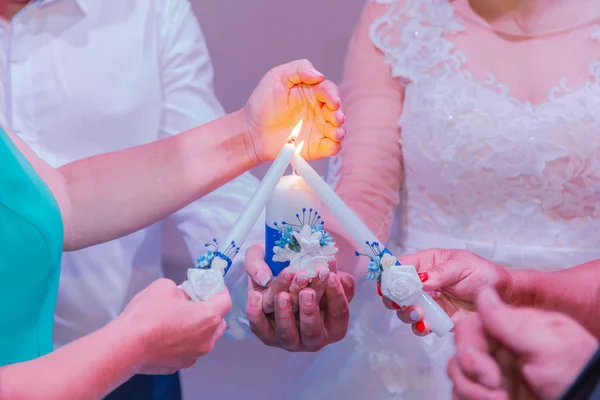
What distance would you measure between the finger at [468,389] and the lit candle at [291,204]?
0.51 ft

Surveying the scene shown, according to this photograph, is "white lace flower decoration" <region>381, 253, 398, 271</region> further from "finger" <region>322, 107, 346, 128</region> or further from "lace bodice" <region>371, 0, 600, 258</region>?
"lace bodice" <region>371, 0, 600, 258</region>

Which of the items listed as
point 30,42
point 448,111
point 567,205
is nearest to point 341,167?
point 448,111

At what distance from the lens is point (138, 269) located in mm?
701

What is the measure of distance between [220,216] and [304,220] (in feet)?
0.68

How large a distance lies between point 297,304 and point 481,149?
0.27m

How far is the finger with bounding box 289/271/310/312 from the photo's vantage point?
475 mm

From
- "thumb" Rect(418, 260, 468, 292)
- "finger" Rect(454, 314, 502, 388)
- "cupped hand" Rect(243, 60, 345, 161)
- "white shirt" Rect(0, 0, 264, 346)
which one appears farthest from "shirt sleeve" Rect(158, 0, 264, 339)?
"finger" Rect(454, 314, 502, 388)

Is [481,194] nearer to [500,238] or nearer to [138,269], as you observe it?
[500,238]

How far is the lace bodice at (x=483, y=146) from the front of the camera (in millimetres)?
644

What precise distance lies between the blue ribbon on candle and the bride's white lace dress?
166mm

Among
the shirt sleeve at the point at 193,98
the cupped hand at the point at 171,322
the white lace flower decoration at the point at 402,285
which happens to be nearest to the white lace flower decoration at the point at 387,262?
the white lace flower decoration at the point at 402,285

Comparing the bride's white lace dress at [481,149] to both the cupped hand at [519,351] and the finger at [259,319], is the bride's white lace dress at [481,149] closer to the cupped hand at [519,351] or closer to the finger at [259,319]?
the finger at [259,319]

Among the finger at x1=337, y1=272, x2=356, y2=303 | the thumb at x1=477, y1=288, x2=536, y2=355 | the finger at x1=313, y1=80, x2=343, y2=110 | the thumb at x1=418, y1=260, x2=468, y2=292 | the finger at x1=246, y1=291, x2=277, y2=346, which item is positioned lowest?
the finger at x1=246, y1=291, x2=277, y2=346

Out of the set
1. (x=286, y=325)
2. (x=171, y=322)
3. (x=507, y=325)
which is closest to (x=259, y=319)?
(x=286, y=325)
